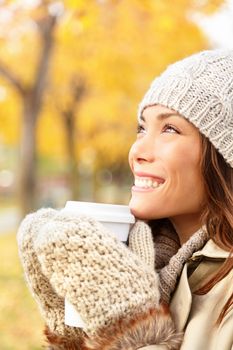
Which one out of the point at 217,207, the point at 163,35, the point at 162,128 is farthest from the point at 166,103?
the point at 163,35

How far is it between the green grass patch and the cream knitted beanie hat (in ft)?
12.8

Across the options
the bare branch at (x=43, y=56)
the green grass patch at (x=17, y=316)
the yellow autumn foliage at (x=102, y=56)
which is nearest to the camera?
the green grass patch at (x=17, y=316)

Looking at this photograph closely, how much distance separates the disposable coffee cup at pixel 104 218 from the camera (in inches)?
75.6

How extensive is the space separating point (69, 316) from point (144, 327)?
0.21 metres

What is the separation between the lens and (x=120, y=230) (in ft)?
6.56

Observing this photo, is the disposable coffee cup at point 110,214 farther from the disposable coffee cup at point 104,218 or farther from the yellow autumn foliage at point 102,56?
the yellow autumn foliage at point 102,56

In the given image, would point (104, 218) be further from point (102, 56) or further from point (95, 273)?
point (102, 56)

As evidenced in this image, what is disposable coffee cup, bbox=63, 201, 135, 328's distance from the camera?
1.92 metres

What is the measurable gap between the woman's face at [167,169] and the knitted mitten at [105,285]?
21 cm

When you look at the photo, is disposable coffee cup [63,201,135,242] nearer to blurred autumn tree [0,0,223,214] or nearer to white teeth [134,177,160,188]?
white teeth [134,177,160,188]

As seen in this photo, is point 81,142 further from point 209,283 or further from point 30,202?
point 209,283

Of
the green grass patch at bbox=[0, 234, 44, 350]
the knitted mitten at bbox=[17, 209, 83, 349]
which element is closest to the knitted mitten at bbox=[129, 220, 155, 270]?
the knitted mitten at bbox=[17, 209, 83, 349]

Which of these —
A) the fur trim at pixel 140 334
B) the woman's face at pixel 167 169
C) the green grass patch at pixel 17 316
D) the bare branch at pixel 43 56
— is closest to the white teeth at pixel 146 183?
the woman's face at pixel 167 169

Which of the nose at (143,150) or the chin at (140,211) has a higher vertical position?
the nose at (143,150)
